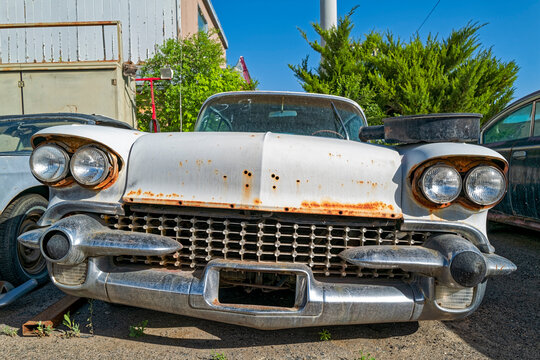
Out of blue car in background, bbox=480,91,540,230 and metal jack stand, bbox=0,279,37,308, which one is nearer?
metal jack stand, bbox=0,279,37,308

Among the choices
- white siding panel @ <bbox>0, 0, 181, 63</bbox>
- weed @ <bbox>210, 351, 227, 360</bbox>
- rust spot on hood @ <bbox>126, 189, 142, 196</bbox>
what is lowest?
weed @ <bbox>210, 351, 227, 360</bbox>

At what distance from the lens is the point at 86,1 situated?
11.3 m

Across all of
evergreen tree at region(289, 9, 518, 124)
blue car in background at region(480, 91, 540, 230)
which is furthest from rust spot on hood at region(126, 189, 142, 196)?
evergreen tree at region(289, 9, 518, 124)

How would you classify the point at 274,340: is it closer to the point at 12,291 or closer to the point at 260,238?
the point at 260,238

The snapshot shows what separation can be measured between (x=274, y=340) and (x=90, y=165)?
50.5 inches

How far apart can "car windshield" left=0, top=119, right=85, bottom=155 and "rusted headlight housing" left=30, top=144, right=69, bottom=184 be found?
5.18 feet

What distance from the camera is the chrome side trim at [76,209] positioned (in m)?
1.79

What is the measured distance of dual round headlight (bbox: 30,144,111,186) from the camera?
70.3 inches

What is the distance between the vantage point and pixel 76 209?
1.84 meters

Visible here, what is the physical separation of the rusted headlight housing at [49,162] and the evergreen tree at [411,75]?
747cm

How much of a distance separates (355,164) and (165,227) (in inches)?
38.5

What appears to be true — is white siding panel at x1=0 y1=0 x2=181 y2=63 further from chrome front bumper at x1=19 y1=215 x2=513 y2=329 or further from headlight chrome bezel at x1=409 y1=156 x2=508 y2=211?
headlight chrome bezel at x1=409 y1=156 x2=508 y2=211

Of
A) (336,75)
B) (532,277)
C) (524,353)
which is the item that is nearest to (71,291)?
(524,353)

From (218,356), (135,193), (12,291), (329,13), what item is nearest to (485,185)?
(218,356)
